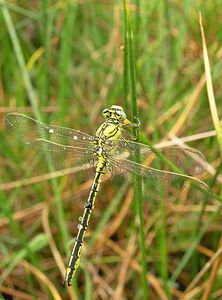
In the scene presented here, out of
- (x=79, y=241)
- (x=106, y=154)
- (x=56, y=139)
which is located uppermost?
(x=56, y=139)

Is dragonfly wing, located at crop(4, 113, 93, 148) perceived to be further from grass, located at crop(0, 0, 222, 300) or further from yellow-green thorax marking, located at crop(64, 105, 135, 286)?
grass, located at crop(0, 0, 222, 300)

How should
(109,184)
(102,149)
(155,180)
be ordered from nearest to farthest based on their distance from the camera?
1. (155,180)
2. (102,149)
3. (109,184)

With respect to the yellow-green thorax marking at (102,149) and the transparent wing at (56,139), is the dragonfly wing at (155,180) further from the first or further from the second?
the transparent wing at (56,139)

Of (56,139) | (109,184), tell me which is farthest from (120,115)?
(109,184)

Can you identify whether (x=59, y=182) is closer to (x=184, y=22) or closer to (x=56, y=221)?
(x=56, y=221)

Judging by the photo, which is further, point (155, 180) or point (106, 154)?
point (106, 154)

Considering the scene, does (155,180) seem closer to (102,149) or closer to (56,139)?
(102,149)

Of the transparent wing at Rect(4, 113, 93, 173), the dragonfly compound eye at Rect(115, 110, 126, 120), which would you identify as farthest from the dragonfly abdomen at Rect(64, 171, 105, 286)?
the dragonfly compound eye at Rect(115, 110, 126, 120)
